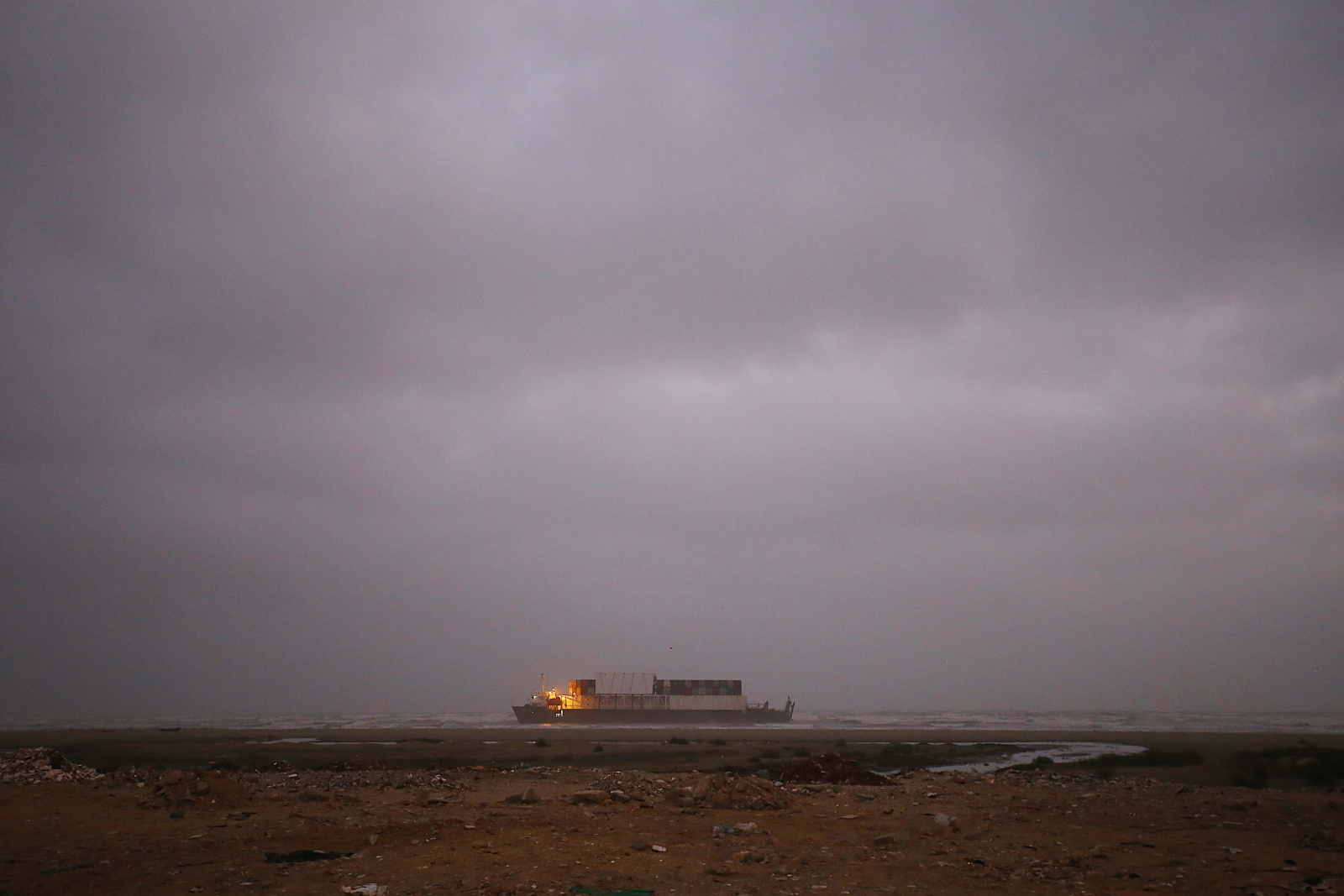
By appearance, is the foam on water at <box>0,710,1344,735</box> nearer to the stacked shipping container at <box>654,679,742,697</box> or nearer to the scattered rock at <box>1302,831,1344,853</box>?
the stacked shipping container at <box>654,679,742,697</box>

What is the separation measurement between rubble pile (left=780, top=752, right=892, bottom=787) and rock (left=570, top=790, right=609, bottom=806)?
535cm

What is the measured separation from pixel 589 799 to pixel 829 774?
6521 mm

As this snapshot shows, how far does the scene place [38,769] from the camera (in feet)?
51.7

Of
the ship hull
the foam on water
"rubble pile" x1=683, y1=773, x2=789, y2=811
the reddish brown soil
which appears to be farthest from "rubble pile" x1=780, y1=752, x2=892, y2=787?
the ship hull

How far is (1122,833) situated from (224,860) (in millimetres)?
11810

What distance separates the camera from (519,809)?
1213 centimetres

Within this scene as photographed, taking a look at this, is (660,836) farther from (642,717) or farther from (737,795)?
(642,717)

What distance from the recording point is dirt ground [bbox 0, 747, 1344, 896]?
321 inches

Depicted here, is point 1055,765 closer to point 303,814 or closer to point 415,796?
point 415,796

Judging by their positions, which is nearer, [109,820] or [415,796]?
[109,820]

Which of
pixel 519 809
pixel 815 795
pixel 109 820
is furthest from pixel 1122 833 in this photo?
pixel 109 820

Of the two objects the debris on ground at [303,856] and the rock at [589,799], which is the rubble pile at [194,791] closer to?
the debris on ground at [303,856]

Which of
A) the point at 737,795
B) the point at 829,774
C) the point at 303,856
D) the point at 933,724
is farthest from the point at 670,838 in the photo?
the point at 933,724

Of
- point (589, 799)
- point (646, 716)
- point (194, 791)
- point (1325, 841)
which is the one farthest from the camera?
point (646, 716)
